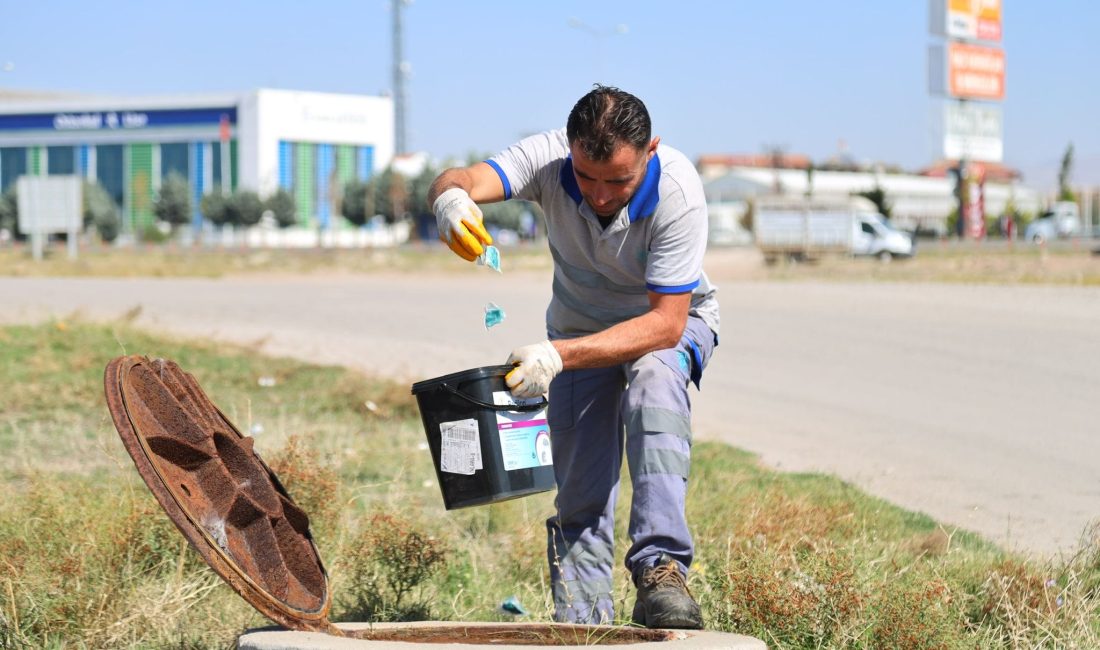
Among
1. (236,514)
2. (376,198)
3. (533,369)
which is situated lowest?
(236,514)

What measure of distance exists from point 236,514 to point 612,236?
4.41ft

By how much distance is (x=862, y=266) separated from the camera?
1193 inches

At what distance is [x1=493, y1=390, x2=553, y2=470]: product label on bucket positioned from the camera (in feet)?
13.4

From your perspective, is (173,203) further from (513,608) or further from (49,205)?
(513,608)

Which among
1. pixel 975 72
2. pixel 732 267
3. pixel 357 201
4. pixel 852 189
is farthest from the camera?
pixel 852 189

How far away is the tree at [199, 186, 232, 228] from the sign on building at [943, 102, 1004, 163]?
4123 centimetres

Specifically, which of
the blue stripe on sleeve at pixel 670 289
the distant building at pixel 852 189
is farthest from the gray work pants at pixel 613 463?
the distant building at pixel 852 189

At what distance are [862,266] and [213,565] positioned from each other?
28147 mm

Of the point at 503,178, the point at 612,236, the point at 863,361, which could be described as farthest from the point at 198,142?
the point at 612,236

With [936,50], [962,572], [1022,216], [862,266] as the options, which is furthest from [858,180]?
[962,572]

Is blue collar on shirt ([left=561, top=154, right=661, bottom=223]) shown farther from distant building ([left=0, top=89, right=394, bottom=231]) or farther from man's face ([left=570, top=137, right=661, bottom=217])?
distant building ([left=0, top=89, right=394, bottom=231])

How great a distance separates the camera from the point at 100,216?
240 ft

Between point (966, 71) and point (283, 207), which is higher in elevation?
point (966, 71)

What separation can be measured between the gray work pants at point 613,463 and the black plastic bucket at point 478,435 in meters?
0.21
